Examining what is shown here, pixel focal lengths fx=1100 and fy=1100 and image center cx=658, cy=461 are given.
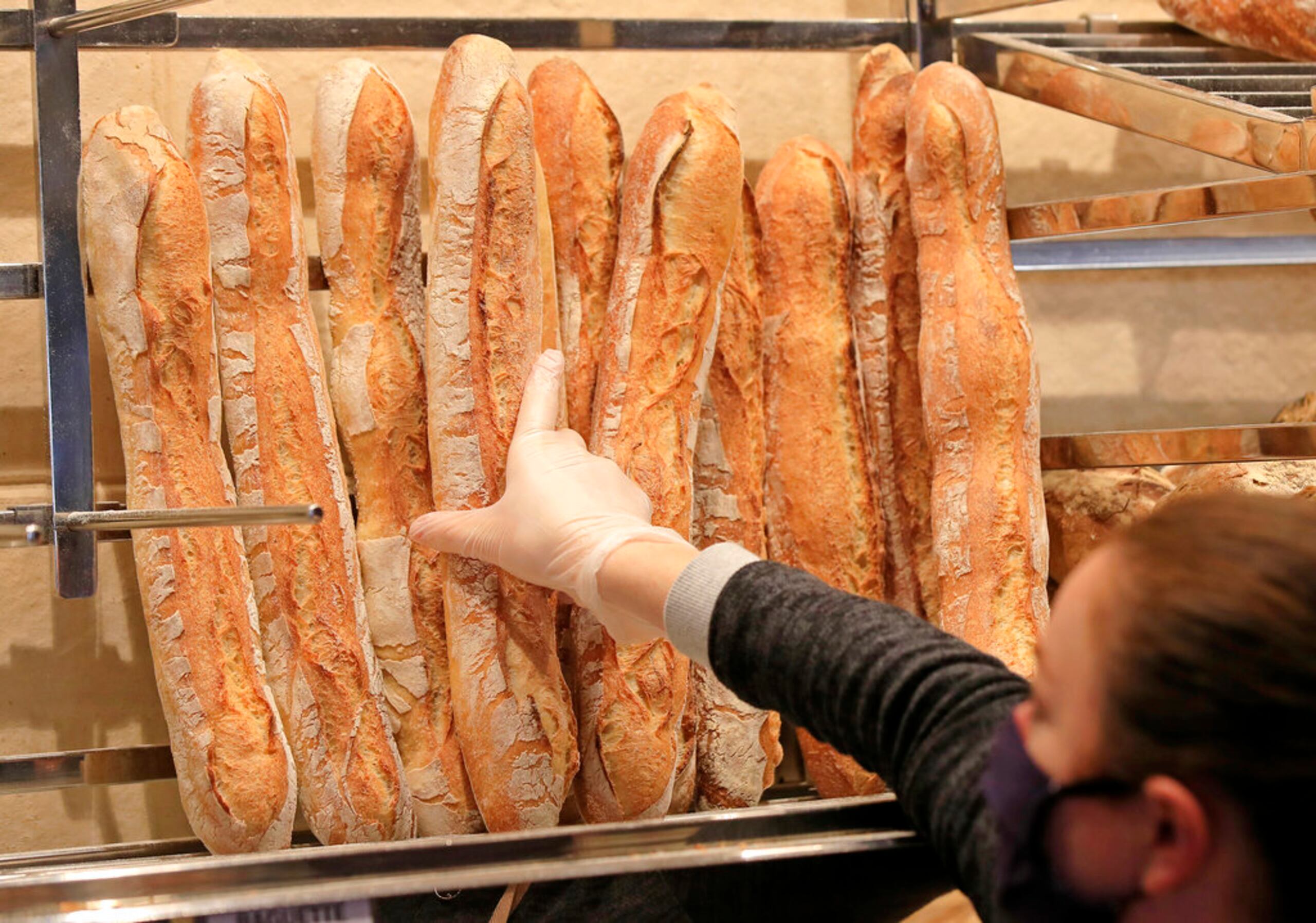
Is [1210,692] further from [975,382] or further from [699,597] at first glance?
[975,382]

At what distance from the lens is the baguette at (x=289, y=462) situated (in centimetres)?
123

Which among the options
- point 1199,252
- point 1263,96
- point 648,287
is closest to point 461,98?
point 648,287

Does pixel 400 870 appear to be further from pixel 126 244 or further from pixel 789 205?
pixel 789 205

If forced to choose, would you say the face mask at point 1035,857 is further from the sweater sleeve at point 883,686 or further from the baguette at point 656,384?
the baguette at point 656,384

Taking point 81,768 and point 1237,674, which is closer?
point 1237,674

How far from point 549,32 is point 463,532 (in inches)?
30.7

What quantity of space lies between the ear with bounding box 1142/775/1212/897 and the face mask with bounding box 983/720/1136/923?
2 cm

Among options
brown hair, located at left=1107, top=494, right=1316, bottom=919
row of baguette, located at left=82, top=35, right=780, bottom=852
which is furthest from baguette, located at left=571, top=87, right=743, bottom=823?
brown hair, located at left=1107, top=494, right=1316, bottom=919

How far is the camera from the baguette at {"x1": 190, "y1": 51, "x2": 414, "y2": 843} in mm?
1233

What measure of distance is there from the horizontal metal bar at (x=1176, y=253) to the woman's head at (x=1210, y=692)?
4.36 ft

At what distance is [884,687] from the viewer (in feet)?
2.92

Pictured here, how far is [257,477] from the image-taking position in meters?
1.28

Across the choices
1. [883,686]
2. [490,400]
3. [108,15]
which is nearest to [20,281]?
[108,15]

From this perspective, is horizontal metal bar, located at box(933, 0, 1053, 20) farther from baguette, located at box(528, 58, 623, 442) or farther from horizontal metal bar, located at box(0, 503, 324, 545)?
horizontal metal bar, located at box(0, 503, 324, 545)
